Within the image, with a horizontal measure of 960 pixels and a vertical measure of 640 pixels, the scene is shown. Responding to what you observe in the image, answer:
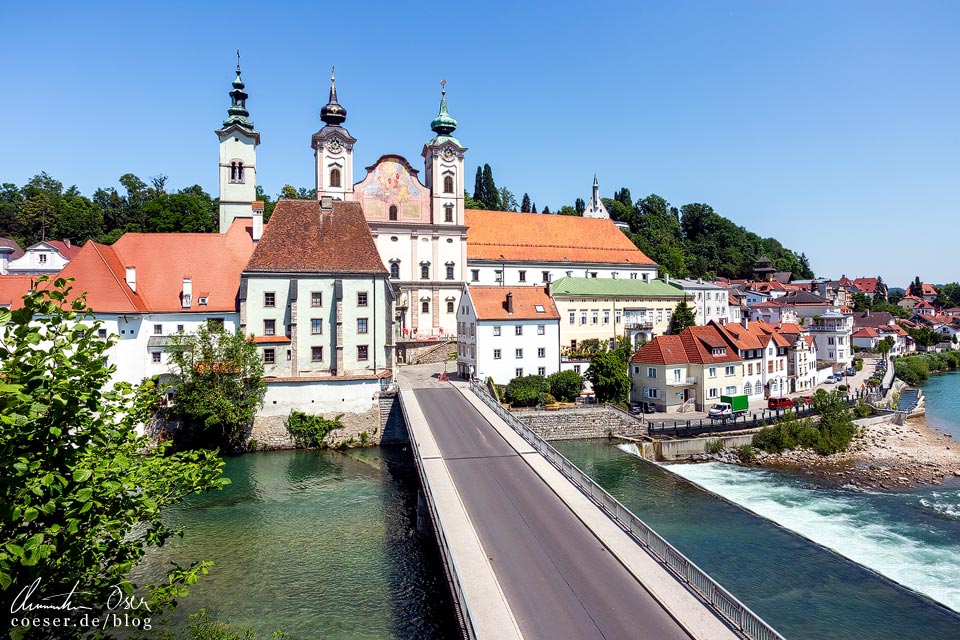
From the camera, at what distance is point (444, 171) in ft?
189

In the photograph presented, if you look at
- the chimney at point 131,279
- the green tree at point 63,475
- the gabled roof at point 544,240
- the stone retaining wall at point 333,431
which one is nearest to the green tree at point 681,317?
the gabled roof at point 544,240

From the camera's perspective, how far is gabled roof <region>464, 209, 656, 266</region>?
6266 centimetres

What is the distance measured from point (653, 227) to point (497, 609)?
119 m

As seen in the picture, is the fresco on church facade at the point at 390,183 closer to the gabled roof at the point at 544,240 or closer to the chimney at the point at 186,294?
the gabled roof at the point at 544,240

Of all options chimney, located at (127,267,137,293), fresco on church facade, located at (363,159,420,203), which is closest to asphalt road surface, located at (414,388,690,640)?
chimney, located at (127,267,137,293)

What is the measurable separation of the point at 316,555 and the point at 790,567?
1728 cm

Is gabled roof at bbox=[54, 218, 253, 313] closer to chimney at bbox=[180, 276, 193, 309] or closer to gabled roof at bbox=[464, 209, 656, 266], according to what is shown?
chimney at bbox=[180, 276, 193, 309]

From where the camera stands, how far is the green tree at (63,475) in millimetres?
6922

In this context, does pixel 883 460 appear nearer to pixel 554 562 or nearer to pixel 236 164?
pixel 554 562

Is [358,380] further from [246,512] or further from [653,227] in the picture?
[653,227]

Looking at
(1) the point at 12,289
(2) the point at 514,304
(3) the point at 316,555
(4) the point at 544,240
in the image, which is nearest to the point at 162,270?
(1) the point at 12,289

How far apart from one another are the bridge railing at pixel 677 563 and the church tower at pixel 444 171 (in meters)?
38.9

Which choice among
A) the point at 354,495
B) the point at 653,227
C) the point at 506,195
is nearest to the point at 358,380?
the point at 354,495

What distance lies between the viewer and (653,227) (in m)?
122
